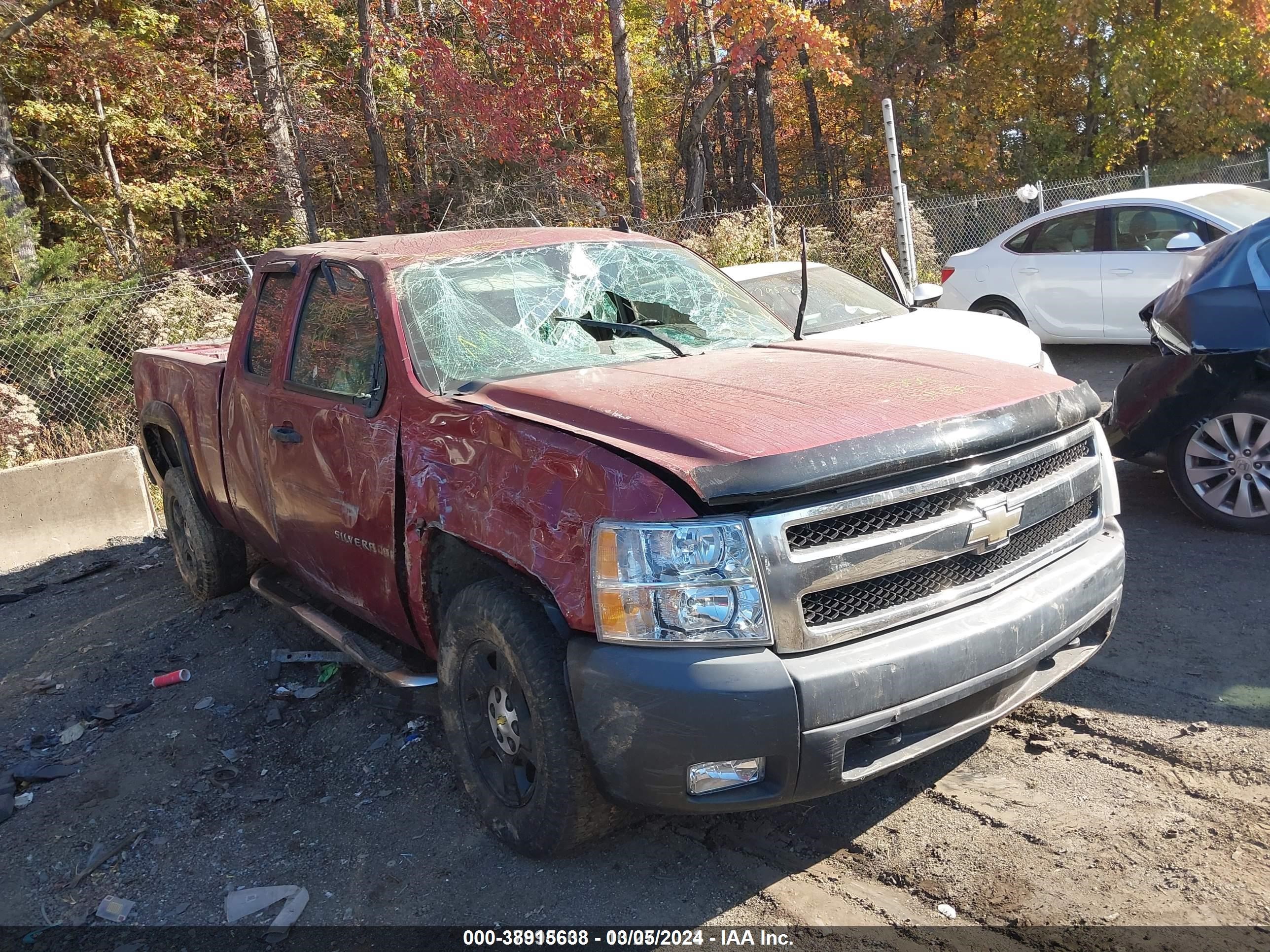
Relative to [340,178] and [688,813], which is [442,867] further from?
[340,178]

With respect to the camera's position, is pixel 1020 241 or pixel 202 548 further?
pixel 1020 241

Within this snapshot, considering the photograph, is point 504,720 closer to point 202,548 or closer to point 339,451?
point 339,451

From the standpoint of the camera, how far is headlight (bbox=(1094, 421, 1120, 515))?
354cm

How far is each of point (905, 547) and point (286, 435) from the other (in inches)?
106

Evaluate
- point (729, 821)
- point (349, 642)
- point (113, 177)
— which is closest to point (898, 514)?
point (729, 821)

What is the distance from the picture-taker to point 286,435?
14.0ft

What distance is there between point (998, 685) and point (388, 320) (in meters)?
2.47

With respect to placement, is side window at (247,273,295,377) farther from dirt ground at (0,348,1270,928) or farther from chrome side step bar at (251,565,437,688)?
dirt ground at (0,348,1270,928)

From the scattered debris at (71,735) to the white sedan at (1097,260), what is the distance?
8.83 meters

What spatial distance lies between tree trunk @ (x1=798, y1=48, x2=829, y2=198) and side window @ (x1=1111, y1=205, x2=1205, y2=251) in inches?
655

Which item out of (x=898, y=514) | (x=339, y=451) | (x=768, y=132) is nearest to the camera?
(x=898, y=514)

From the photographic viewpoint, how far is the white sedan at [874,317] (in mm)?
6957

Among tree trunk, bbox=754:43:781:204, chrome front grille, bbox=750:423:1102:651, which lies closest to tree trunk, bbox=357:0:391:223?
tree trunk, bbox=754:43:781:204

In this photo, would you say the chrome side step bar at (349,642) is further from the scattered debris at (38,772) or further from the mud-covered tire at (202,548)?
the scattered debris at (38,772)
